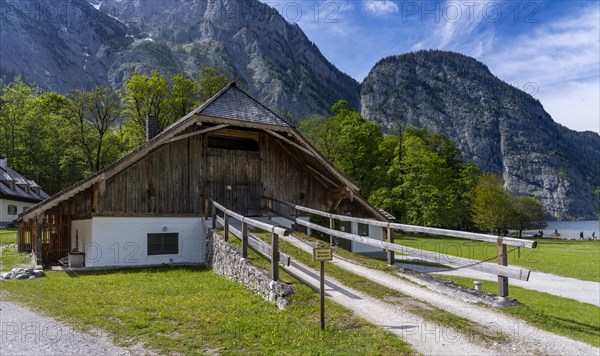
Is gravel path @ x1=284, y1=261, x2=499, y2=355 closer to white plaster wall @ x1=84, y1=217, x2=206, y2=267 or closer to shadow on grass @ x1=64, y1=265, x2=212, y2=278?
shadow on grass @ x1=64, y1=265, x2=212, y2=278

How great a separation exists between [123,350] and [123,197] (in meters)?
11.5

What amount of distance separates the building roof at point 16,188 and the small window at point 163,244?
30.0m

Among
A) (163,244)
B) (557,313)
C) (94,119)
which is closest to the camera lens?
(557,313)

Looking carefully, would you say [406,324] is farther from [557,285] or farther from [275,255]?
[557,285]

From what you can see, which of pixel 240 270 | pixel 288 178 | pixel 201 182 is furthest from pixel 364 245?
pixel 240 270

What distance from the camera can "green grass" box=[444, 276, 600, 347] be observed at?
27.2 ft

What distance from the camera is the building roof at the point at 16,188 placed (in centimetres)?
4075

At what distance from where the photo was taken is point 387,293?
10.3 meters

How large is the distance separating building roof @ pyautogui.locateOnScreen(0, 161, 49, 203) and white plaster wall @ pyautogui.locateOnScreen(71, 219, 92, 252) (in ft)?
81.0

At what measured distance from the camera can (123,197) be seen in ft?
58.7

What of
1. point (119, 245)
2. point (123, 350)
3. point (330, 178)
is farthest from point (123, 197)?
point (123, 350)

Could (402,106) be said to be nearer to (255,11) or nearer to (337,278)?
(255,11)

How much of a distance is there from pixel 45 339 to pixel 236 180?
12961 millimetres

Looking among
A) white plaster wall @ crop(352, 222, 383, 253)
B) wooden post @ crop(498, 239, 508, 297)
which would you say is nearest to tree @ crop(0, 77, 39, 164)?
white plaster wall @ crop(352, 222, 383, 253)
